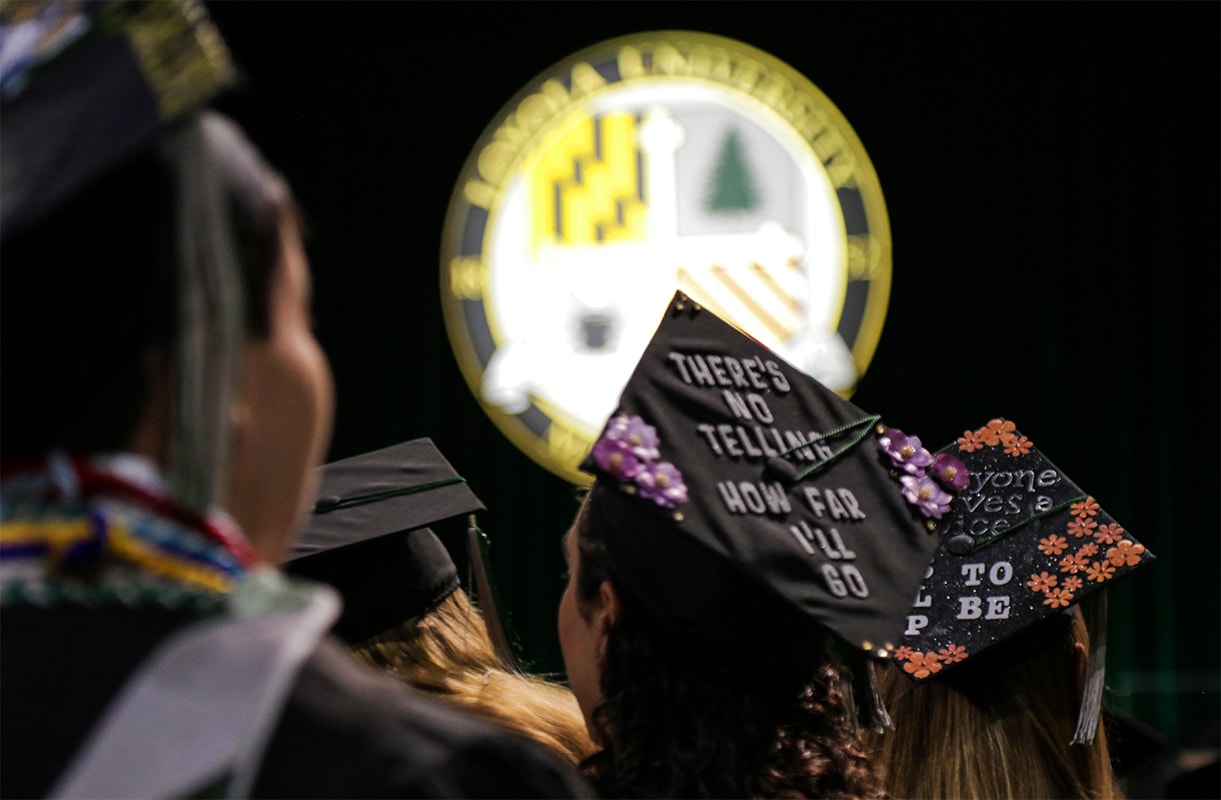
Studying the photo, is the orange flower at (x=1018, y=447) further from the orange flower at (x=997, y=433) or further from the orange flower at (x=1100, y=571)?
the orange flower at (x=1100, y=571)

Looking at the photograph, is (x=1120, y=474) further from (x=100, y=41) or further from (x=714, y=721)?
(x=100, y=41)

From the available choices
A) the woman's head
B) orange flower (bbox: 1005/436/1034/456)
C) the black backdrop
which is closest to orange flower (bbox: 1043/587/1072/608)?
orange flower (bbox: 1005/436/1034/456)

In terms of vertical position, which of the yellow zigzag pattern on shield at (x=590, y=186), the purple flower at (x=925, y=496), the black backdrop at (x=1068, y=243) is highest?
the purple flower at (x=925, y=496)

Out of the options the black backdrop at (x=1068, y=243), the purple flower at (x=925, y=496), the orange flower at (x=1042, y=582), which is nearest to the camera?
the purple flower at (x=925, y=496)

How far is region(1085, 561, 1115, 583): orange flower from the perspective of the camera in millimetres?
1871

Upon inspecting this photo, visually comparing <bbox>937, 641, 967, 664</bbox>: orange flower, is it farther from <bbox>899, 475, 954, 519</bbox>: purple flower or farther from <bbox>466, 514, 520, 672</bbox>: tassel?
<bbox>466, 514, 520, 672</bbox>: tassel

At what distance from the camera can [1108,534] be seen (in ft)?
6.37

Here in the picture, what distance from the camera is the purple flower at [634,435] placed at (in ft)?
4.53

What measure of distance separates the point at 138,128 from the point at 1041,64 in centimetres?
533

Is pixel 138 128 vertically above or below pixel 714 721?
above

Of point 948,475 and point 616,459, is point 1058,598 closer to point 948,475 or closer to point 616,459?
point 948,475

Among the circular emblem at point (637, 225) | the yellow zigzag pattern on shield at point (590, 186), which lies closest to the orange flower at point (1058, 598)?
the circular emblem at point (637, 225)

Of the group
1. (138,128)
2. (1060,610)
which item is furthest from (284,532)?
(1060,610)

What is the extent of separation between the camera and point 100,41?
79cm
